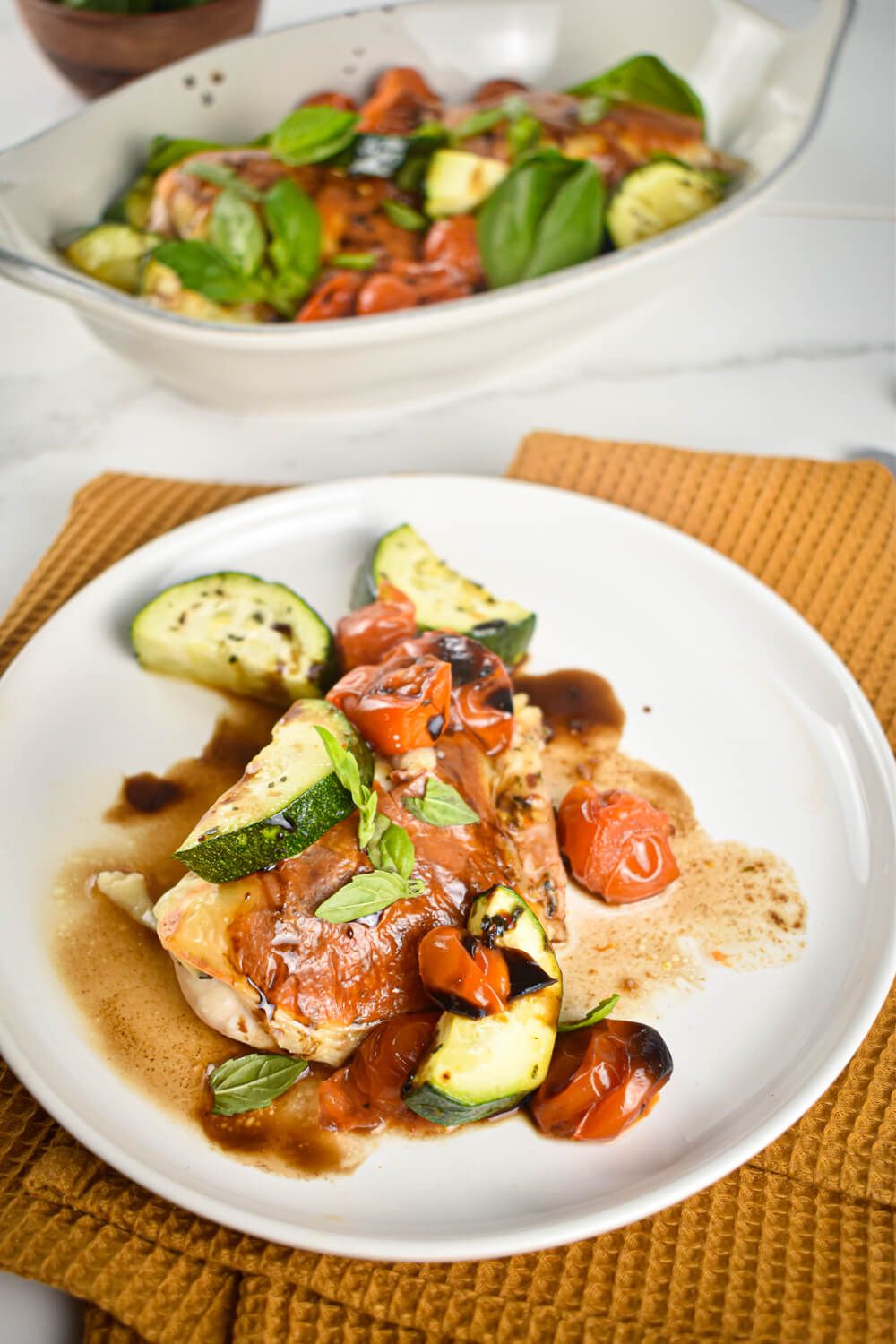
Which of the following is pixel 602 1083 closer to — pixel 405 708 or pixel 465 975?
pixel 465 975

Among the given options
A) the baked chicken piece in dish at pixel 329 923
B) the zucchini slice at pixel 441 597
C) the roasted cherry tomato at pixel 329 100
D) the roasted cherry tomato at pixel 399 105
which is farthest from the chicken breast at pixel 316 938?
the roasted cherry tomato at pixel 329 100

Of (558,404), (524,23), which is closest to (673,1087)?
(558,404)

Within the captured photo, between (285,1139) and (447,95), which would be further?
(447,95)

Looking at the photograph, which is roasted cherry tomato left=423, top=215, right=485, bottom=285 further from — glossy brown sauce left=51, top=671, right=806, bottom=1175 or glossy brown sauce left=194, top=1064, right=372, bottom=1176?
glossy brown sauce left=194, top=1064, right=372, bottom=1176

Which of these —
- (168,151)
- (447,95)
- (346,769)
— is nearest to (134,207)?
(168,151)

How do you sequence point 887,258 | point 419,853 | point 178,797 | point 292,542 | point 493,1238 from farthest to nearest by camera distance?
point 887,258, point 292,542, point 178,797, point 419,853, point 493,1238

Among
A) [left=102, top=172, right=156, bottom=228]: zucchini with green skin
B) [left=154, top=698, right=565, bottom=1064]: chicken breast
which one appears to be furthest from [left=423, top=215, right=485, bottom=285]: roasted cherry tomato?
[left=154, top=698, right=565, bottom=1064]: chicken breast

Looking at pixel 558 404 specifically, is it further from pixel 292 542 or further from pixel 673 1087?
pixel 673 1087
